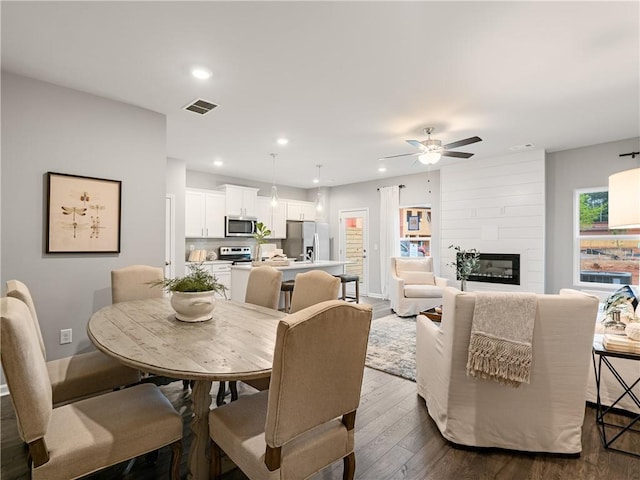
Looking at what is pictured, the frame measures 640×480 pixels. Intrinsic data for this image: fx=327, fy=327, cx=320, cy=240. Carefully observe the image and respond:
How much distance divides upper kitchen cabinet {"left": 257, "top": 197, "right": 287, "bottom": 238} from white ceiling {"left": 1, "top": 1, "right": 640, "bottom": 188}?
3.07 m

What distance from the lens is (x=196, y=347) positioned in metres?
1.64

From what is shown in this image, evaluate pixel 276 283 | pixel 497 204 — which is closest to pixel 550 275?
pixel 497 204

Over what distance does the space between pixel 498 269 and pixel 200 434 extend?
5226mm

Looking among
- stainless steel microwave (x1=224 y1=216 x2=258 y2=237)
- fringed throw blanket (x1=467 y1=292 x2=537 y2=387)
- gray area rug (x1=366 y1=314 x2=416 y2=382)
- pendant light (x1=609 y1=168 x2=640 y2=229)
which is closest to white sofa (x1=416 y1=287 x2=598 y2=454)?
fringed throw blanket (x1=467 y1=292 x2=537 y2=387)

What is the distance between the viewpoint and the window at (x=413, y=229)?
7176 millimetres

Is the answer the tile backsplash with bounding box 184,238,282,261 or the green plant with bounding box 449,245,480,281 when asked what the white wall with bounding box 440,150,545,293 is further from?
the tile backsplash with bounding box 184,238,282,261

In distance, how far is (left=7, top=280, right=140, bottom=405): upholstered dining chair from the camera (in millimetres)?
1904

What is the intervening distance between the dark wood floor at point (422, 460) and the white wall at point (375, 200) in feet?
14.7

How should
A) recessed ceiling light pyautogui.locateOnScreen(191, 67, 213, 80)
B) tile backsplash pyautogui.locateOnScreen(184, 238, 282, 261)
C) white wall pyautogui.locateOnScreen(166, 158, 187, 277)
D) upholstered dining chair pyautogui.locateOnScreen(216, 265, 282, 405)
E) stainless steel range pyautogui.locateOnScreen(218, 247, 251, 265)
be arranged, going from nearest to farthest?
recessed ceiling light pyautogui.locateOnScreen(191, 67, 213, 80), upholstered dining chair pyautogui.locateOnScreen(216, 265, 282, 405), white wall pyautogui.locateOnScreen(166, 158, 187, 277), tile backsplash pyautogui.locateOnScreen(184, 238, 282, 261), stainless steel range pyautogui.locateOnScreen(218, 247, 251, 265)

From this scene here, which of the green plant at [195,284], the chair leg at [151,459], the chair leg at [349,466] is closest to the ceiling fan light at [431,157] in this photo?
the green plant at [195,284]

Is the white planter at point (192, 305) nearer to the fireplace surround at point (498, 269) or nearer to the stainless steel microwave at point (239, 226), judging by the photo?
Result: the stainless steel microwave at point (239, 226)

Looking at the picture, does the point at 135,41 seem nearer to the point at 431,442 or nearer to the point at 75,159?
the point at 75,159

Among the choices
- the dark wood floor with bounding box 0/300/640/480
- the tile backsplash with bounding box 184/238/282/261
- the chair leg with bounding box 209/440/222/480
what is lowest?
the dark wood floor with bounding box 0/300/640/480

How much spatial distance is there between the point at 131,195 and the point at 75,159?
0.54 metres
